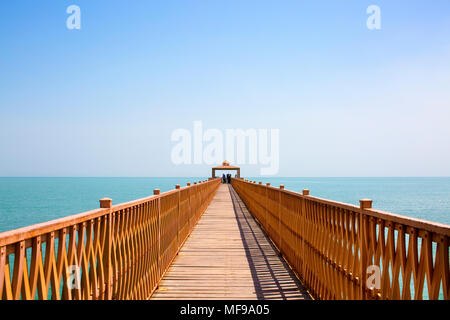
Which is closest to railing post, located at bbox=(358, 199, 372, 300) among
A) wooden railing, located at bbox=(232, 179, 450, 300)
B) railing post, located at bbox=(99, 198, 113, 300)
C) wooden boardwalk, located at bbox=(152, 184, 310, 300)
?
wooden railing, located at bbox=(232, 179, 450, 300)

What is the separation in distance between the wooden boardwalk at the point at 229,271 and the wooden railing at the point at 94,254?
45cm

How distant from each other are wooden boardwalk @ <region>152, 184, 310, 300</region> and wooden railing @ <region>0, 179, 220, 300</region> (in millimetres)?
450

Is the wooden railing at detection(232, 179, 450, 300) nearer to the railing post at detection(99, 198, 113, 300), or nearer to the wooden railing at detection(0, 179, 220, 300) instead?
the wooden railing at detection(0, 179, 220, 300)

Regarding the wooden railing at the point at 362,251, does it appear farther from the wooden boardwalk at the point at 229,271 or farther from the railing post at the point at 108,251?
the railing post at the point at 108,251

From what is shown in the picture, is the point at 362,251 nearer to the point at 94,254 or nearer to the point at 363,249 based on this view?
the point at 363,249

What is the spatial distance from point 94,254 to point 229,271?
12.2 feet

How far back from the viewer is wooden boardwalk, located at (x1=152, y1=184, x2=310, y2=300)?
5242 mm

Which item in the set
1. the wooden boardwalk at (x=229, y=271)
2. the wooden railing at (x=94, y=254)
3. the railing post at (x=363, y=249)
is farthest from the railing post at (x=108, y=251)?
the railing post at (x=363, y=249)

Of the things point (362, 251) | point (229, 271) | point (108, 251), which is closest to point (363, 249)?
point (362, 251)

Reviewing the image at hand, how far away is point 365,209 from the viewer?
3381mm

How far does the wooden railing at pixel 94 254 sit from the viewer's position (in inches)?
83.4

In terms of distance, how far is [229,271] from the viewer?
6410 mm
